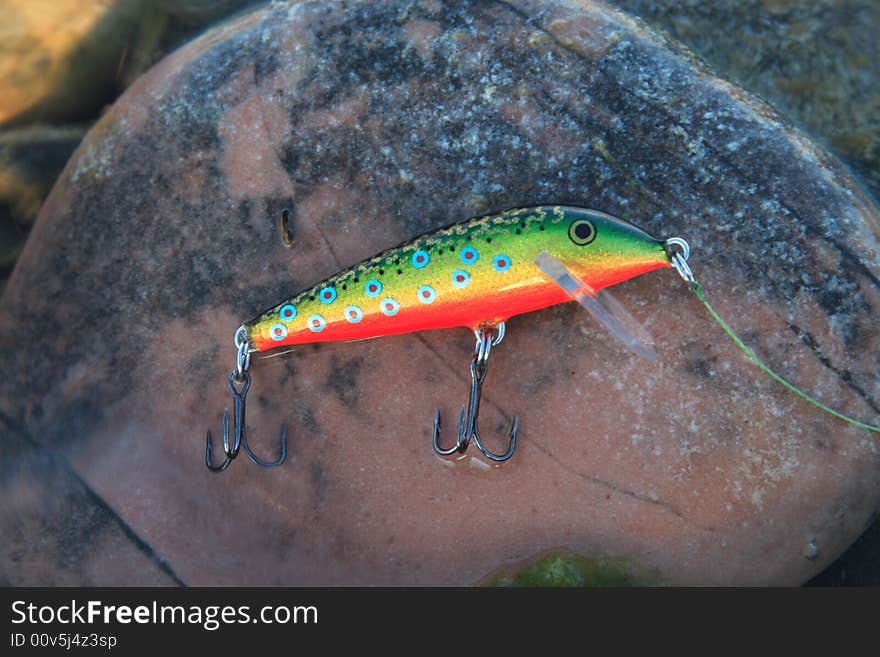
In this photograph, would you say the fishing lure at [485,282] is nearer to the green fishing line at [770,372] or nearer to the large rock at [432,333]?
the green fishing line at [770,372]

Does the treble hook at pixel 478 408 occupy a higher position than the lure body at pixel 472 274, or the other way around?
the lure body at pixel 472 274

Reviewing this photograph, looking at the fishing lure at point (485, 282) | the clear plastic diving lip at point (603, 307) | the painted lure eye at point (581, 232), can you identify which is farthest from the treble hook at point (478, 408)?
the painted lure eye at point (581, 232)

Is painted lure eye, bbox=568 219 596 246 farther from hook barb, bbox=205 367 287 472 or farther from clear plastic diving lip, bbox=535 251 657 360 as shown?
hook barb, bbox=205 367 287 472

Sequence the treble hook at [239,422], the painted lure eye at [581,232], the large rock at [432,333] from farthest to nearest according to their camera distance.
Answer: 1. the treble hook at [239,422]
2. the large rock at [432,333]
3. the painted lure eye at [581,232]

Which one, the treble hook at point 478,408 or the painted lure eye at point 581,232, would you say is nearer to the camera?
the painted lure eye at point 581,232

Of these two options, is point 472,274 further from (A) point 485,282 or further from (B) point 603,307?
(B) point 603,307

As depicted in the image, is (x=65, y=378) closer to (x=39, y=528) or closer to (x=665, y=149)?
(x=39, y=528)

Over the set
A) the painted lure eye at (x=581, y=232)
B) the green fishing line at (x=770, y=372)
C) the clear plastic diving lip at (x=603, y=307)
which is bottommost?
Answer: the green fishing line at (x=770, y=372)

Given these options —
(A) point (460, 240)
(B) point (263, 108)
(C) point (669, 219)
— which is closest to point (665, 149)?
(C) point (669, 219)
